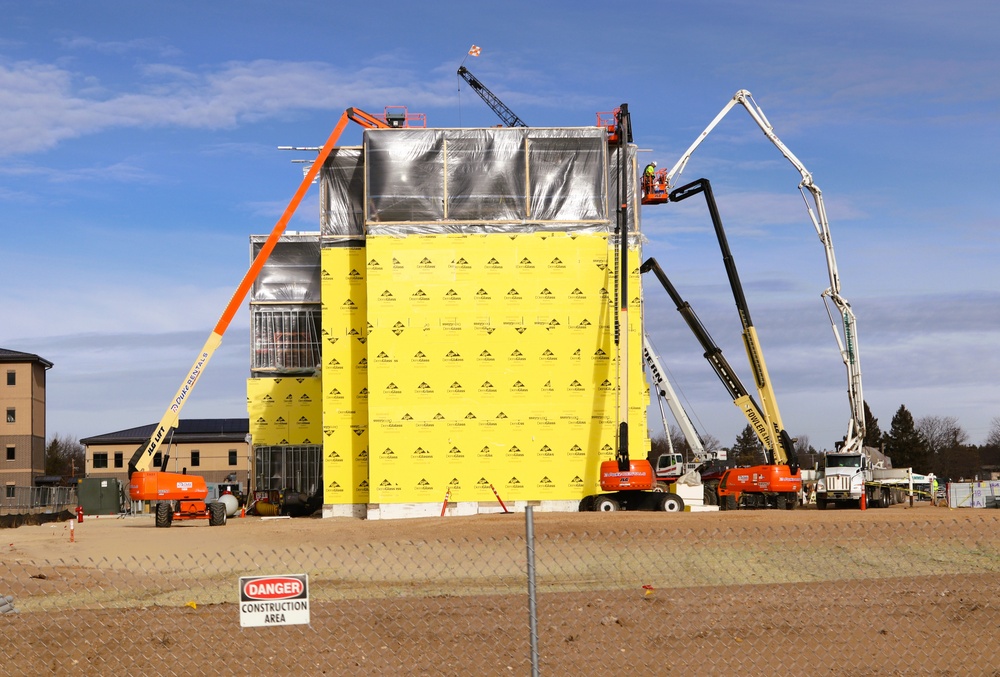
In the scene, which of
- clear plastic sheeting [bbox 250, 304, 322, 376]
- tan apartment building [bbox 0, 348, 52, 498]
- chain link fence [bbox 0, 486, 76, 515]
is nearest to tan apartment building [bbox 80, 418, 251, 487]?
tan apartment building [bbox 0, 348, 52, 498]

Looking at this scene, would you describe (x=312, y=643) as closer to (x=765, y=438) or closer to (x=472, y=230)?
(x=472, y=230)

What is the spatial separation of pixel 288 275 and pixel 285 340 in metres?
3.39

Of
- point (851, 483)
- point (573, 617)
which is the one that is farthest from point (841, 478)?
point (573, 617)

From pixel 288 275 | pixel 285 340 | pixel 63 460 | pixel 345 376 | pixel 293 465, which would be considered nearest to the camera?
pixel 345 376

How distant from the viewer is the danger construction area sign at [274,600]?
23.4ft

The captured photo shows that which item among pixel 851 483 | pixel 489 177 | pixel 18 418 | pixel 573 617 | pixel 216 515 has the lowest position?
pixel 216 515

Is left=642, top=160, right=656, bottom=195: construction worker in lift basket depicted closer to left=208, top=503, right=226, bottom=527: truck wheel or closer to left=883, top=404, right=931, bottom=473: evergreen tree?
left=208, top=503, right=226, bottom=527: truck wheel

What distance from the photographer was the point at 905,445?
350ft

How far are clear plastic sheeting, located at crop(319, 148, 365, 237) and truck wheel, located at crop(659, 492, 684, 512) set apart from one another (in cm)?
1631

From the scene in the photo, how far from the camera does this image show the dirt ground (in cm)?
1041

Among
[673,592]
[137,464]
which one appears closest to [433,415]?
[137,464]

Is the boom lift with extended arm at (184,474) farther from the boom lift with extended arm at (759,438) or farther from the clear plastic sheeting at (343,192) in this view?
the boom lift with extended arm at (759,438)

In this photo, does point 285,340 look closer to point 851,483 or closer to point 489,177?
point 489,177

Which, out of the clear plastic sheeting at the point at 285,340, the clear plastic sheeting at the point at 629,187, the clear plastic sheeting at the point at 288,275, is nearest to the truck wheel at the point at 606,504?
the clear plastic sheeting at the point at 629,187
